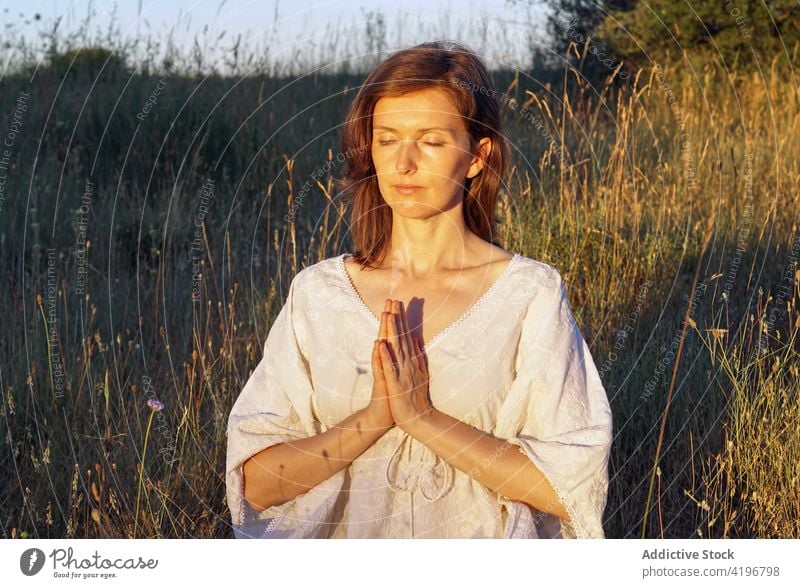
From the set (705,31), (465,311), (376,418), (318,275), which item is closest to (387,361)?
(376,418)

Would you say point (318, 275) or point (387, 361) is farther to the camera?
point (318, 275)

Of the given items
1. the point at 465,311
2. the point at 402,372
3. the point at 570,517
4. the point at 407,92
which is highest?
the point at 407,92

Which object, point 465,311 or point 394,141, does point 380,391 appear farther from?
point 394,141

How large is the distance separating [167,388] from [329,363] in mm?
1448

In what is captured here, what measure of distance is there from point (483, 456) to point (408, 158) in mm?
666

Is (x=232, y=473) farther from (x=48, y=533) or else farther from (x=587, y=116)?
(x=587, y=116)

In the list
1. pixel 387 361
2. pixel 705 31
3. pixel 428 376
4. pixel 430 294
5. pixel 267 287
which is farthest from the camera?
pixel 705 31

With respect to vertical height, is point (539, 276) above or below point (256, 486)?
above

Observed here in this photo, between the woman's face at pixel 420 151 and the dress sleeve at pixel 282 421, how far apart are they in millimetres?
360

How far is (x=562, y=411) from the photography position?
232cm

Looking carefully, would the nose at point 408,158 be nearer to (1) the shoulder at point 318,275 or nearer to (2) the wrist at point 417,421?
(1) the shoulder at point 318,275
